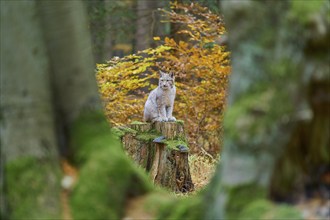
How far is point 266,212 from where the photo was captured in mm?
3717

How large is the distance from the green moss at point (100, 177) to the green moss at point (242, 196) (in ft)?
3.13

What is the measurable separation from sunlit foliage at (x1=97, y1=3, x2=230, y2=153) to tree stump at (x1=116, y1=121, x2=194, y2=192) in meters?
2.00

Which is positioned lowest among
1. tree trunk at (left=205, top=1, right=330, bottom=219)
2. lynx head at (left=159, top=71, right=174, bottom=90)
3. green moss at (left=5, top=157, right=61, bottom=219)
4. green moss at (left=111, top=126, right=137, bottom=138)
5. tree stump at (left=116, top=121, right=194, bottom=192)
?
tree stump at (left=116, top=121, right=194, bottom=192)

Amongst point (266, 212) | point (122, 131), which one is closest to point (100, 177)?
point (266, 212)

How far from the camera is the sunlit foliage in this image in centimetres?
1255

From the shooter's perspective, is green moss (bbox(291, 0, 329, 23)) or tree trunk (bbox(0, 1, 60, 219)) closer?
green moss (bbox(291, 0, 329, 23))

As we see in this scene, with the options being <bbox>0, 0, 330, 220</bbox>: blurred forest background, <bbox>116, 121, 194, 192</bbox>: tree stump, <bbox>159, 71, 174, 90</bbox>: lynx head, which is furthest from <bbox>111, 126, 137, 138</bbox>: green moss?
<bbox>0, 0, 330, 220</bbox>: blurred forest background

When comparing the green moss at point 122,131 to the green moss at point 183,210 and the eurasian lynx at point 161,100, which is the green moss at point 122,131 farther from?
the green moss at point 183,210

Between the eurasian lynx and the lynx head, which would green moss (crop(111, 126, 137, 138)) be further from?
the lynx head

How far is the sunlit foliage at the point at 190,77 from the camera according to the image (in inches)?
494

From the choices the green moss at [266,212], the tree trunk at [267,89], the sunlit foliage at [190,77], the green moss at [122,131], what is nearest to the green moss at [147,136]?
the green moss at [122,131]

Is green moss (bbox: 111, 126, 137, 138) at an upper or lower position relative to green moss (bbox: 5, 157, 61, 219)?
lower

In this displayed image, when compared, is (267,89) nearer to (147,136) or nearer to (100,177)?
(100,177)

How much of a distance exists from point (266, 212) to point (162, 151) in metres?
6.09
